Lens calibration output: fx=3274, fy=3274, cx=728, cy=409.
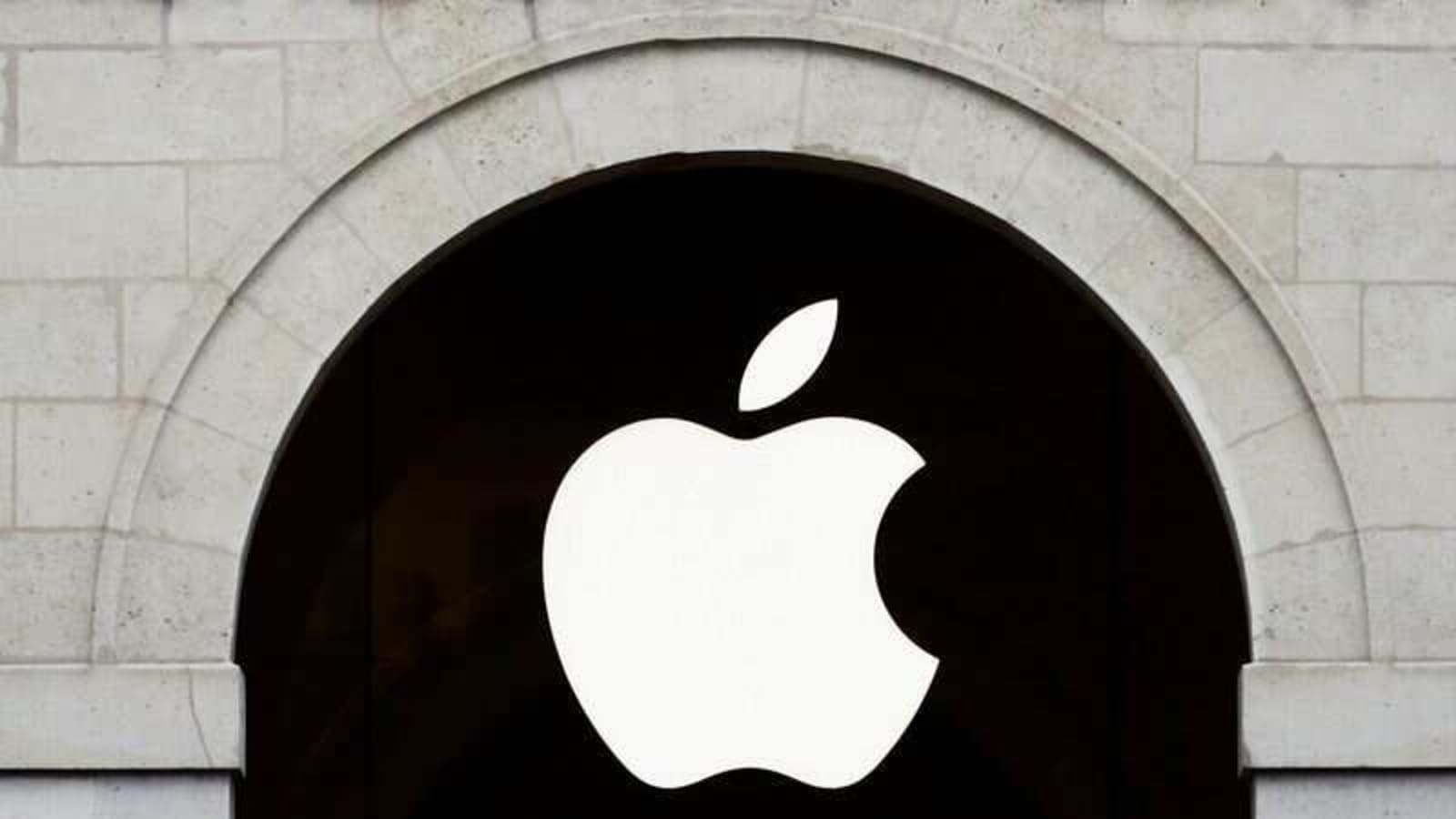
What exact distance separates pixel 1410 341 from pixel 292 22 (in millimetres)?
5243

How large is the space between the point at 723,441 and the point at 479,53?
4656 millimetres

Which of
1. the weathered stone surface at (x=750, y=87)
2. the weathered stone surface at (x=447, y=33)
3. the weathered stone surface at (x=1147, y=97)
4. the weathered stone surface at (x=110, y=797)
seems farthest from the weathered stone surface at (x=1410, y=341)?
the weathered stone surface at (x=110, y=797)

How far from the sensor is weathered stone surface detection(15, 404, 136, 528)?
14.7m

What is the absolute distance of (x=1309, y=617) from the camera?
47.8 feet

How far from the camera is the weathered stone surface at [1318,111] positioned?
14781 mm

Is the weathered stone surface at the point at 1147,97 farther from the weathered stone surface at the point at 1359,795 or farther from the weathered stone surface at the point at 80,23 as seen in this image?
the weathered stone surface at the point at 80,23

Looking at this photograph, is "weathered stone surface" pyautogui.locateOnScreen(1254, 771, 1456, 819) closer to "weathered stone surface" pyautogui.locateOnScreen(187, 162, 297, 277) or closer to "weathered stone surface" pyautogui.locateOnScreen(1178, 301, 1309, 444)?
"weathered stone surface" pyautogui.locateOnScreen(1178, 301, 1309, 444)

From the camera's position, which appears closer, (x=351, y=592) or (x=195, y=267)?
(x=195, y=267)

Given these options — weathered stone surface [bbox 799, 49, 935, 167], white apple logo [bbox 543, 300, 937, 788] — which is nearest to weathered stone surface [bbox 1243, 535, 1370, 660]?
weathered stone surface [bbox 799, 49, 935, 167]

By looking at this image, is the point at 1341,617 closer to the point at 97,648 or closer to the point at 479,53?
the point at 479,53

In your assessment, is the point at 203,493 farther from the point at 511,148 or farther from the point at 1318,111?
the point at 1318,111

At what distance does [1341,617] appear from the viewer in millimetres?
14547

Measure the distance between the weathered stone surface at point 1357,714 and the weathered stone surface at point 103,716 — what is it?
466 centimetres

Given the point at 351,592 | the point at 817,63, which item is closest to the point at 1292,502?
the point at 817,63
